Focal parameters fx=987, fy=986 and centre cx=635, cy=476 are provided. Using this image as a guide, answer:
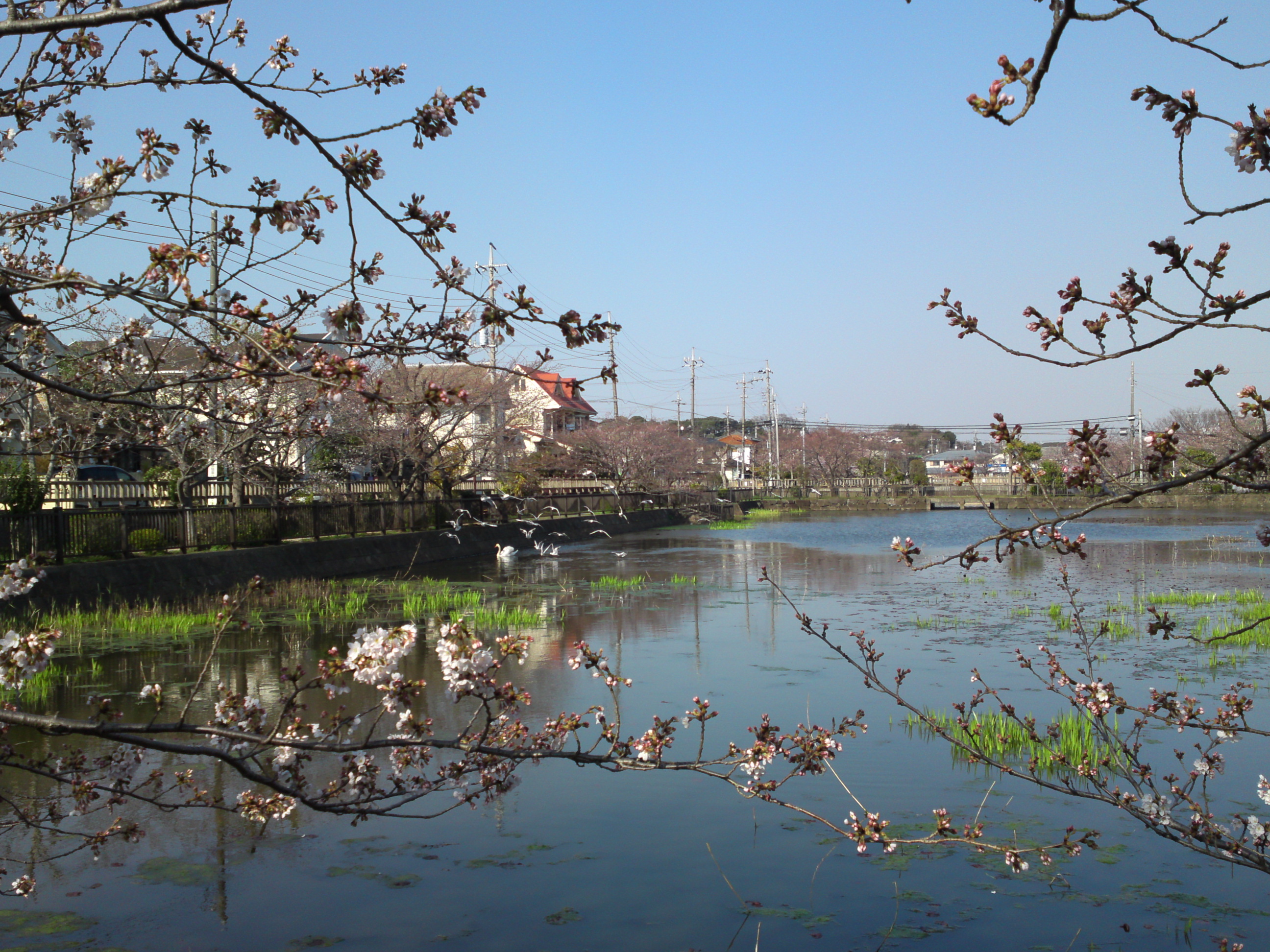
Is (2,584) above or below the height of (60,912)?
above

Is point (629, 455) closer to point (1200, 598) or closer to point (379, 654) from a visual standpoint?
point (1200, 598)

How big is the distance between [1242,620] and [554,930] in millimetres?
11736

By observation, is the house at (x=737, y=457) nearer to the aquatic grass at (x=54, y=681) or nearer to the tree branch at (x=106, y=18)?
the aquatic grass at (x=54, y=681)

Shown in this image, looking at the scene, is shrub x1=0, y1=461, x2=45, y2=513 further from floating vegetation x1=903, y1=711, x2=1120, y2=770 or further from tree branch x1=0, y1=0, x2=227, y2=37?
tree branch x1=0, y1=0, x2=227, y2=37

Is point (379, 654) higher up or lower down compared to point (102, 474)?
lower down

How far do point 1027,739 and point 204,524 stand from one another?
14.7 metres

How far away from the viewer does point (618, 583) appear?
2006 cm

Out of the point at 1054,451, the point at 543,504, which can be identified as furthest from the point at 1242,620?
the point at 1054,451

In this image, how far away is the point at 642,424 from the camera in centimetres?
6347

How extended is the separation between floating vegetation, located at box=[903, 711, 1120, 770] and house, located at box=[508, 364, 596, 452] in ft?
28.1

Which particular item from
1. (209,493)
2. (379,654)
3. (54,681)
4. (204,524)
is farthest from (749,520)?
(379,654)

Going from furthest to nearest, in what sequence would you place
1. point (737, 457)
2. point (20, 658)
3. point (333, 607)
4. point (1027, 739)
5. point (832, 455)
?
1. point (737, 457)
2. point (832, 455)
3. point (333, 607)
4. point (1027, 739)
5. point (20, 658)

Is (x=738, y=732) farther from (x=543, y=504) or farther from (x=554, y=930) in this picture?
(x=543, y=504)

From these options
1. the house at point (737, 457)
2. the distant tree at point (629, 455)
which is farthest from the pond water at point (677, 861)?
the house at point (737, 457)
